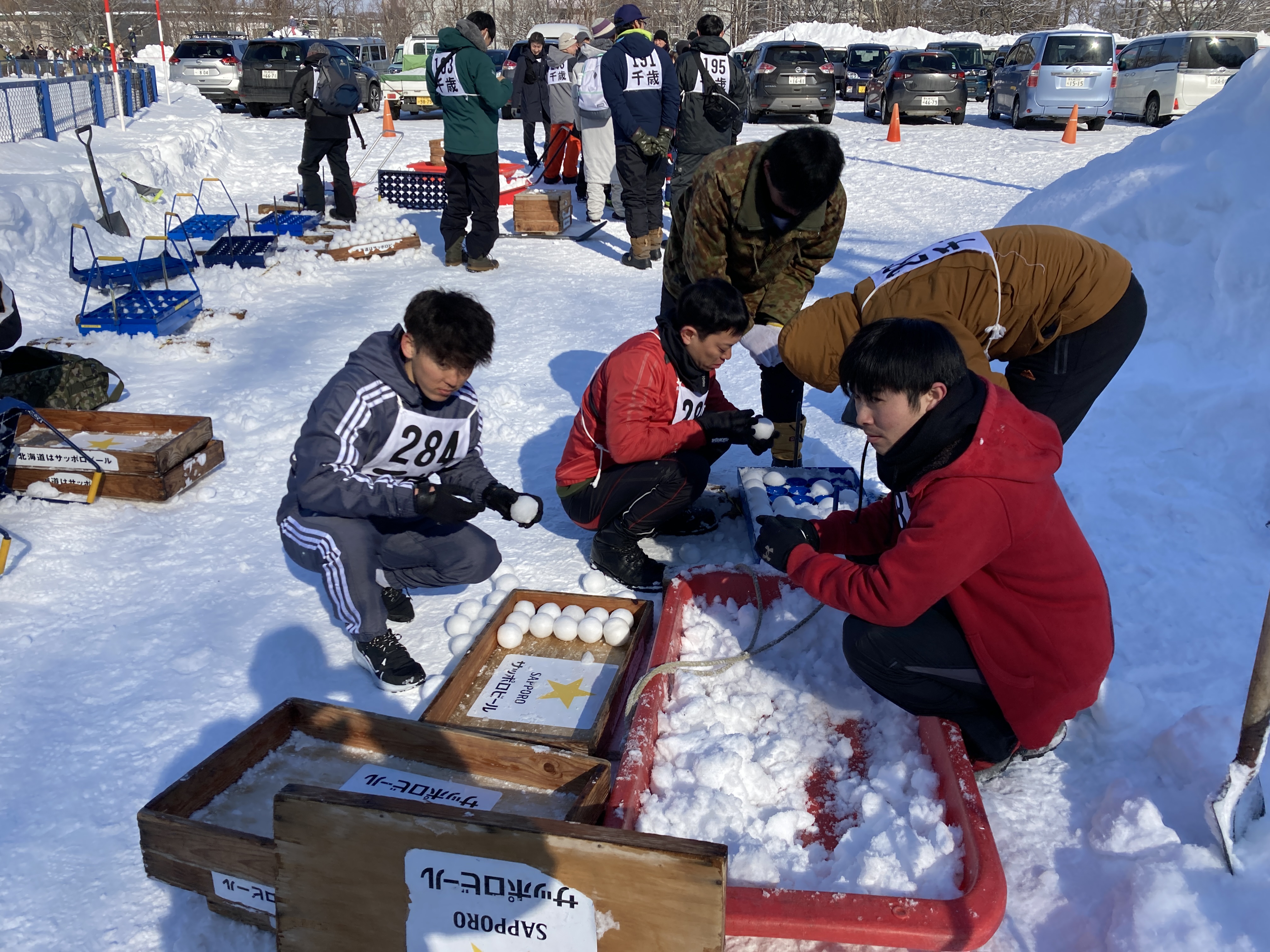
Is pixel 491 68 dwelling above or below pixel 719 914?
above

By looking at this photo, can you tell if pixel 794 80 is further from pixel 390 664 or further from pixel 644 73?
pixel 390 664

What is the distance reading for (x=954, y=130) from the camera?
52.2ft

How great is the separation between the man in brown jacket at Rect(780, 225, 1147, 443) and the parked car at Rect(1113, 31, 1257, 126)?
14.6 meters

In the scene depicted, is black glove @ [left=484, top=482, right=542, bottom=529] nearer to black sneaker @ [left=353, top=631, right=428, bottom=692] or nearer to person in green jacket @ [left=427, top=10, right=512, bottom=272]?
black sneaker @ [left=353, top=631, right=428, bottom=692]

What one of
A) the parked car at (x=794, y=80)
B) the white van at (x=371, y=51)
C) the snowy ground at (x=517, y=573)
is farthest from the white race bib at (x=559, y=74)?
the white van at (x=371, y=51)

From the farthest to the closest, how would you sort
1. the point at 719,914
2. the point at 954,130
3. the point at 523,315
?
the point at 954,130 → the point at 523,315 → the point at 719,914

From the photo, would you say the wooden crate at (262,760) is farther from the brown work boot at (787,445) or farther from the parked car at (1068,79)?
the parked car at (1068,79)

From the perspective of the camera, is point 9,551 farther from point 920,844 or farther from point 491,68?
point 491,68

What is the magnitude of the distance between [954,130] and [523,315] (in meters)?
12.2

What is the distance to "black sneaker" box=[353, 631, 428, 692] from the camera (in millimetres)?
2844

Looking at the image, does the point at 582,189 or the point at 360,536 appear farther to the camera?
the point at 582,189

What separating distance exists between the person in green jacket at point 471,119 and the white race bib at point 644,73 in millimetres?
1008

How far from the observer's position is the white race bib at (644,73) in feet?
24.5

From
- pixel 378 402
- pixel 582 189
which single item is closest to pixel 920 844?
pixel 378 402
